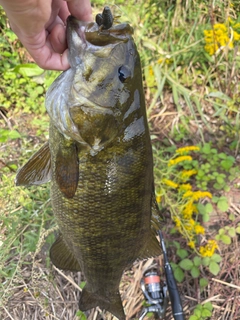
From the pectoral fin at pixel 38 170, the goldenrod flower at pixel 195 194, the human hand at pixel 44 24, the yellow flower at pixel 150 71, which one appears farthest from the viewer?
the yellow flower at pixel 150 71

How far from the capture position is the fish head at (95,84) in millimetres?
1351

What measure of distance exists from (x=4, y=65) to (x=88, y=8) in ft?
6.73

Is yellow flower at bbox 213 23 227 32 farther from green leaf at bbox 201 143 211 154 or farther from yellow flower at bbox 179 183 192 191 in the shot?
yellow flower at bbox 179 183 192 191

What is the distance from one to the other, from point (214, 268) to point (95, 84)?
6.86 ft

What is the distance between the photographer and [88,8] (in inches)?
60.5

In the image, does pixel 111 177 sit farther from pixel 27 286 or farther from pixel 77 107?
pixel 27 286

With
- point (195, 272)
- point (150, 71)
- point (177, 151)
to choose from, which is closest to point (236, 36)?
point (150, 71)

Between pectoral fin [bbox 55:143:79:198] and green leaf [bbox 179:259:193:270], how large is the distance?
1.63 meters

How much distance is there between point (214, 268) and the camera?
277 cm

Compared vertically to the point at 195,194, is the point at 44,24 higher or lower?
higher

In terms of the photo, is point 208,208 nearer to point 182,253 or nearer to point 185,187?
point 185,187

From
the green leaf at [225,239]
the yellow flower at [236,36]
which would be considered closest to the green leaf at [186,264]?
the green leaf at [225,239]

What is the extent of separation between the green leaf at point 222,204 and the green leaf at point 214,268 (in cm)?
51

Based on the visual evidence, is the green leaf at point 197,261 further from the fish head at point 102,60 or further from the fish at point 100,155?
the fish head at point 102,60
